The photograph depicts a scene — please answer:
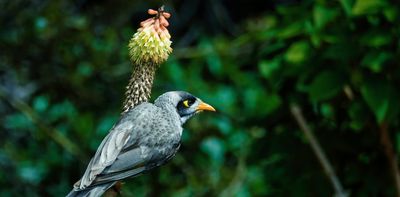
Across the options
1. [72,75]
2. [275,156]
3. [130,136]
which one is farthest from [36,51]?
[130,136]

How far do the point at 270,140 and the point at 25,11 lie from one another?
2126mm

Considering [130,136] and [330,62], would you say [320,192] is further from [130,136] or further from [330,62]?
[130,136]

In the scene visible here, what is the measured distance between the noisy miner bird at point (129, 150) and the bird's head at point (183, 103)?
0.06 m

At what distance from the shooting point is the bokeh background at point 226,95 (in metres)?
3.36

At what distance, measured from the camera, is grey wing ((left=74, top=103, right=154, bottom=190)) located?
89cm

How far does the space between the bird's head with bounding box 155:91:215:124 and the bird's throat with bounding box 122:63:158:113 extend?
0.31ft

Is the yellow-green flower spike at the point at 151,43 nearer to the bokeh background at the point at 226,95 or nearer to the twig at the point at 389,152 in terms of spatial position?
the bokeh background at the point at 226,95

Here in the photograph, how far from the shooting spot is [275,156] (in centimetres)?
412

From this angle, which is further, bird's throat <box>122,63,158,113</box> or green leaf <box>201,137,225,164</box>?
green leaf <box>201,137,225,164</box>

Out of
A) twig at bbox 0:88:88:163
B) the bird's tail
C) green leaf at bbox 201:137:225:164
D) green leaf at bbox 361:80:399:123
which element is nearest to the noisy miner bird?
the bird's tail

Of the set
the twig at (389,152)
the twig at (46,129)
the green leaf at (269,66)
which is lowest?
the twig at (389,152)

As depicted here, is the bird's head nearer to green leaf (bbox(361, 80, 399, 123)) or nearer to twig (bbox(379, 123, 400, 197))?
green leaf (bbox(361, 80, 399, 123))

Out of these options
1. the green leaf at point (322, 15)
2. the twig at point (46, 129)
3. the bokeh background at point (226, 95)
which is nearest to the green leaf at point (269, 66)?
the bokeh background at point (226, 95)

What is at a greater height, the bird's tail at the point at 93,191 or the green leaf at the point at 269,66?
the green leaf at the point at 269,66
